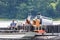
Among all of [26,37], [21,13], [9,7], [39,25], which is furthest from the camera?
[9,7]

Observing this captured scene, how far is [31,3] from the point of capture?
50188mm

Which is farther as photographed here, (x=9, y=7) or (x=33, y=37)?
(x=9, y=7)

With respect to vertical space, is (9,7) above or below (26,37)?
above

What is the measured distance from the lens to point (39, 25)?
13219 millimetres

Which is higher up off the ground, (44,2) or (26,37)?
(44,2)

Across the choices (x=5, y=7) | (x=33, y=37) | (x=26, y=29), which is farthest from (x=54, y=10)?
(x=33, y=37)

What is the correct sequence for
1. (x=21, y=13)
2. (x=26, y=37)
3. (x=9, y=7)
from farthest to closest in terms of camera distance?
(x=9, y=7), (x=21, y=13), (x=26, y=37)

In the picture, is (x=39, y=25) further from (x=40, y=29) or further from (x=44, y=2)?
(x=44, y=2)

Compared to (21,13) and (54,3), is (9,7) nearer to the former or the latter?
(21,13)

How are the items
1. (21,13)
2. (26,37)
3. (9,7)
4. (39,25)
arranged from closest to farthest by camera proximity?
(26,37) → (39,25) → (21,13) → (9,7)

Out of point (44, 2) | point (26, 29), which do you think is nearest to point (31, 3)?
point (44, 2)

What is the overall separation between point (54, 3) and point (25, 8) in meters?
5.25

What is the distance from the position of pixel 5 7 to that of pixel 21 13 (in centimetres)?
393

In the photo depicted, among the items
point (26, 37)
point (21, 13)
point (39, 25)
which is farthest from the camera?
point (21, 13)
